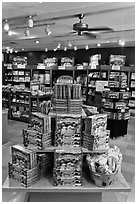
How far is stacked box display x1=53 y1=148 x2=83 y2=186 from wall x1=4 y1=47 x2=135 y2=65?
799 centimetres

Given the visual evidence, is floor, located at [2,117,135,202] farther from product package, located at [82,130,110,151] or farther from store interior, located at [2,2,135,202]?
product package, located at [82,130,110,151]

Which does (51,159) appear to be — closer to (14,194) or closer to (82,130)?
A: (82,130)

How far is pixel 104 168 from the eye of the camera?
1.89 metres

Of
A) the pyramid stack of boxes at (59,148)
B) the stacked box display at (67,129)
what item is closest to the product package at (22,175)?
Result: the pyramid stack of boxes at (59,148)

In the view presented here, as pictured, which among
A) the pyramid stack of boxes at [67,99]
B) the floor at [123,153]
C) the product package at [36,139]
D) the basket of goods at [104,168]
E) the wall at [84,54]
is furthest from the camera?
the wall at [84,54]

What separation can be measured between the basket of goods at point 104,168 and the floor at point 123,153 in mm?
621

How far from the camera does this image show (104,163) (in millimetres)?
1932

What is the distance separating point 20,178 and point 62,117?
0.76m

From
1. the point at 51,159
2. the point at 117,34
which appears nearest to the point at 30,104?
the point at 117,34

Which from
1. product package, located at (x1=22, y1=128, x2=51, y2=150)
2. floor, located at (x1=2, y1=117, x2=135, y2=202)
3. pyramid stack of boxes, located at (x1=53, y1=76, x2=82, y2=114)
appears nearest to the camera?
product package, located at (x1=22, y1=128, x2=51, y2=150)

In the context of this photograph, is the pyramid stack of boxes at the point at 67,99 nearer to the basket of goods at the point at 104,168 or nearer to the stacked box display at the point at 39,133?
the stacked box display at the point at 39,133

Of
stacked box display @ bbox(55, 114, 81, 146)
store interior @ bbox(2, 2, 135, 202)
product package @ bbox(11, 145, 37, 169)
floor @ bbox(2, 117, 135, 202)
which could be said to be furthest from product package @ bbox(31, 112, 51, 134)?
floor @ bbox(2, 117, 135, 202)

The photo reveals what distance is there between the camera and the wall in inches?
357

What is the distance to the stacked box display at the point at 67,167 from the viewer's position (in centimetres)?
195
